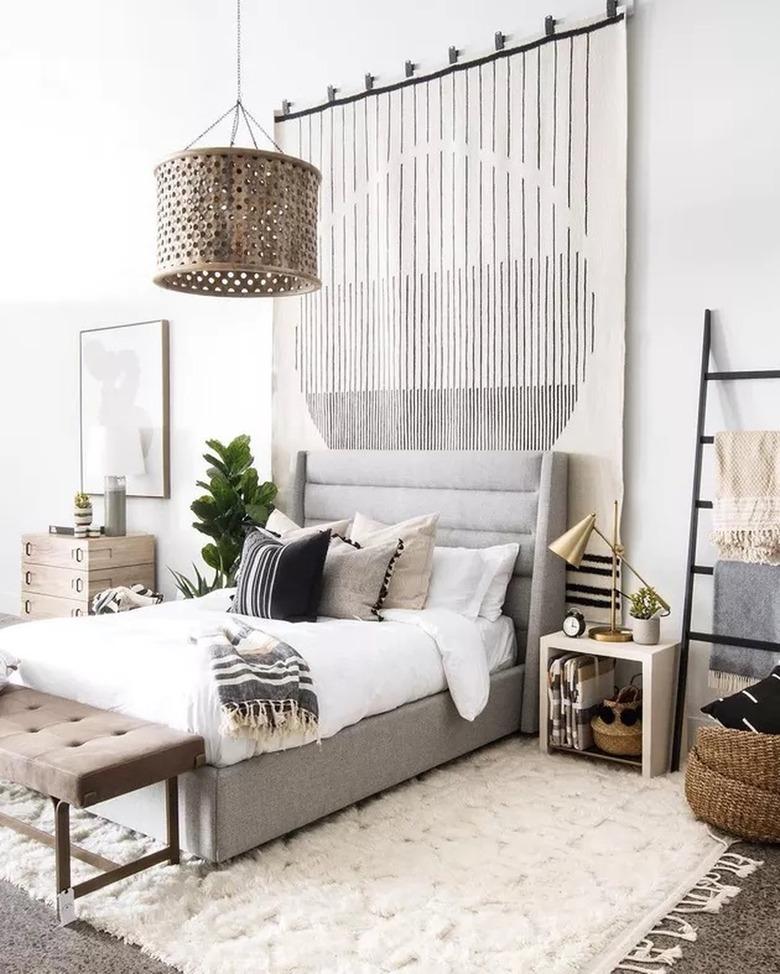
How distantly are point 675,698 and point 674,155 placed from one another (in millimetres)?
2119

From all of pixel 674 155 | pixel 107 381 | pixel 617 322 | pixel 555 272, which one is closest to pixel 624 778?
pixel 617 322

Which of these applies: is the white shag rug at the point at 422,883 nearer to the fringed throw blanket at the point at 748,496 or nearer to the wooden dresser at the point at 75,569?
the fringed throw blanket at the point at 748,496

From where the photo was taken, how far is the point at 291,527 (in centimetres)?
440

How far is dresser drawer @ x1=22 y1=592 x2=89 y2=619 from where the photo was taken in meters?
5.28

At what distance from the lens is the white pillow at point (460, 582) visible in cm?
389

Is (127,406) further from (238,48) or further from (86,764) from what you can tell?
(86,764)

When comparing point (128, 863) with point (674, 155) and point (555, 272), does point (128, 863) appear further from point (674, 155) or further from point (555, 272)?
point (674, 155)

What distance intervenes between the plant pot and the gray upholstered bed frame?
456 millimetres

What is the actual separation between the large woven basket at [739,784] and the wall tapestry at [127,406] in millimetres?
3572

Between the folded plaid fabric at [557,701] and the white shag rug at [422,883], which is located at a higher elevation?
the folded plaid fabric at [557,701]

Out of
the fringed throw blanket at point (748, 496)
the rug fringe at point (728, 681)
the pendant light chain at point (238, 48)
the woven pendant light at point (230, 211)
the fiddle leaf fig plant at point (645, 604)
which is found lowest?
the rug fringe at point (728, 681)

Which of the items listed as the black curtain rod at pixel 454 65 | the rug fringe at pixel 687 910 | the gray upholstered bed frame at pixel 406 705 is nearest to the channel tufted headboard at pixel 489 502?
the gray upholstered bed frame at pixel 406 705

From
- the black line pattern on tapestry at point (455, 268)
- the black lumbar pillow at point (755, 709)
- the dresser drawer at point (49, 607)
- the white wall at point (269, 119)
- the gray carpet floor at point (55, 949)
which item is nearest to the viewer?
the gray carpet floor at point (55, 949)

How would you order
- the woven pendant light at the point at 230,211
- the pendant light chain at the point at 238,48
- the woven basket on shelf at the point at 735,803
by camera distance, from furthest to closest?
1. the pendant light chain at the point at 238,48
2. the woven basket on shelf at the point at 735,803
3. the woven pendant light at the point at 230,211
